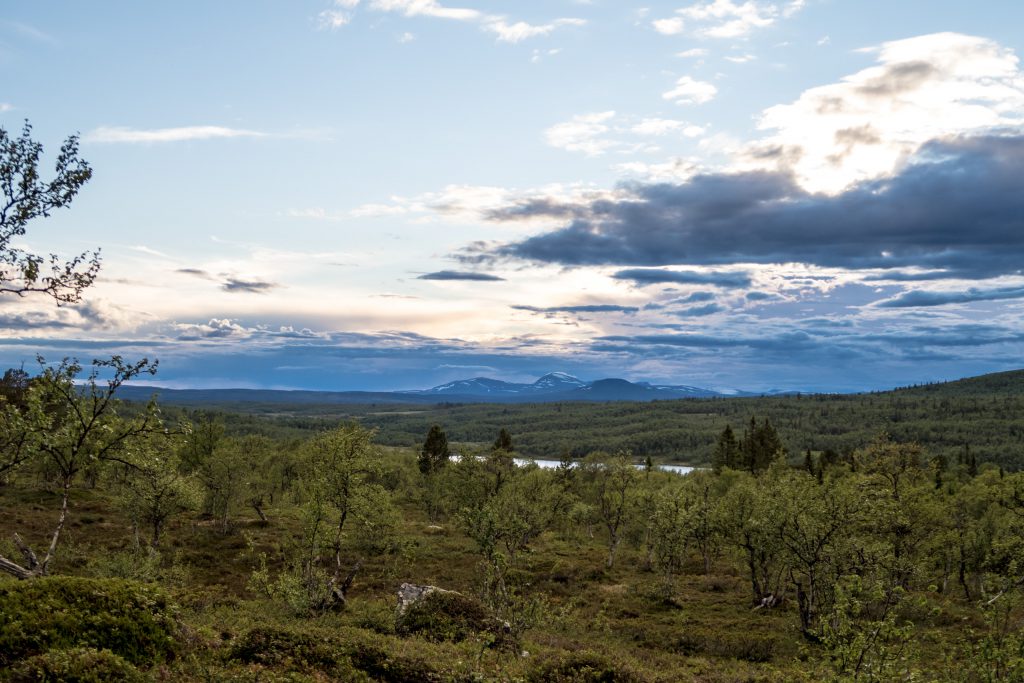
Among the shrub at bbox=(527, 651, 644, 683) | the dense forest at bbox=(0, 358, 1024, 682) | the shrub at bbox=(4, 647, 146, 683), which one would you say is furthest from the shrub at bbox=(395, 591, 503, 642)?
the shrub at bbox=(4, 647, 146, 683)

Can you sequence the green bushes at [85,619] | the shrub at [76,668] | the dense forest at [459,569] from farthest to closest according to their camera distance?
the dense forest at [459,569], the green bushes at [85,619], the shrub at [76,668]

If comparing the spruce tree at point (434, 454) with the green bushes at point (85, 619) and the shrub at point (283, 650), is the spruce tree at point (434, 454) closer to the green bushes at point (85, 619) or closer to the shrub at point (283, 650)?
the shrub at point (283, 650)

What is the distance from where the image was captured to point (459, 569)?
59594 millimetres

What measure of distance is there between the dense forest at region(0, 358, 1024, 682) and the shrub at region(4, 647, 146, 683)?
1.8 inches

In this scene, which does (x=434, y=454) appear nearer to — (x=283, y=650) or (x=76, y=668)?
(x=283, y=650)

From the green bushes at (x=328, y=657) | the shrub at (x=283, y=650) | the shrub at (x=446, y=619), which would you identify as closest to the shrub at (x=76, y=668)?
the green bushes at (x=328, y=657)

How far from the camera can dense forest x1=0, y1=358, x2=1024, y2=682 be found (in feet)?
51.6

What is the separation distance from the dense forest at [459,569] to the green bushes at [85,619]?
0.05 metres

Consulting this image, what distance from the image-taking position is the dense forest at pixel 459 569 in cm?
1572

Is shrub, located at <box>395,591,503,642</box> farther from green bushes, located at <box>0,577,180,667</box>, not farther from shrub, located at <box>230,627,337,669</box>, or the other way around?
green bushes, located at <box>0,577,180,667</box>

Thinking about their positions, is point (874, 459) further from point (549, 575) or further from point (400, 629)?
point (400, 629)

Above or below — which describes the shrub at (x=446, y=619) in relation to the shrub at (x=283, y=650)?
below

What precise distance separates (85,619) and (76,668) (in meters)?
2.30

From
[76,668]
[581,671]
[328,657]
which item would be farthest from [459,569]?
[76,668]
